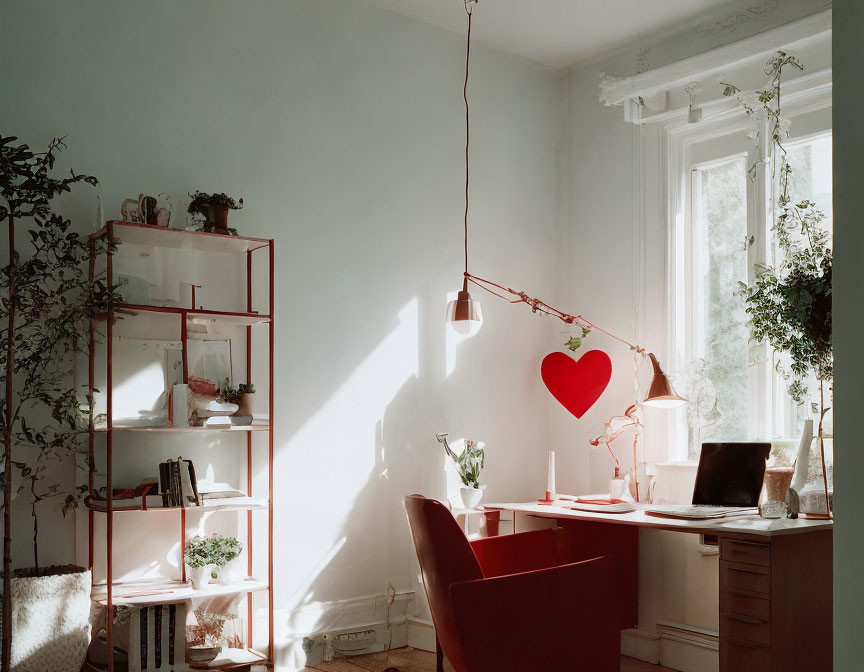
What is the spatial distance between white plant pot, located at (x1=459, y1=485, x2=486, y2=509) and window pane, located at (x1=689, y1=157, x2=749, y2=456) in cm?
104

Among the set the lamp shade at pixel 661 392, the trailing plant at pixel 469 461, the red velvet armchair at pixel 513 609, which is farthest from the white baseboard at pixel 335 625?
the lamp shade at pixel 661 392

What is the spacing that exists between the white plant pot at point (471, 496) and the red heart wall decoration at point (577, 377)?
71cm

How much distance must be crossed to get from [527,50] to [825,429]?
2.48 meters

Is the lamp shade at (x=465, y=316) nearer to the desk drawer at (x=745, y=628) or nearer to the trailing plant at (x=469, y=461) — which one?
the trailing plant at (x=469, y=461)

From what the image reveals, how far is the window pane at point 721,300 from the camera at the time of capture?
161 inches

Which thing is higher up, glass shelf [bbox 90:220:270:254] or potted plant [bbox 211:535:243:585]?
glass shelf [bbox 90:220:270:254]

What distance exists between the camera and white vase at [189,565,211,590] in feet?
11.0

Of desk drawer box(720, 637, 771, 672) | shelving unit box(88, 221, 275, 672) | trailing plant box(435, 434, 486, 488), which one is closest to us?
desk drawer box(720, 637, 771, 672)

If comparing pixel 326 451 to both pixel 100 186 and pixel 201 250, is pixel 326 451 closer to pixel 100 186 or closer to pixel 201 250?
pixel 201 250

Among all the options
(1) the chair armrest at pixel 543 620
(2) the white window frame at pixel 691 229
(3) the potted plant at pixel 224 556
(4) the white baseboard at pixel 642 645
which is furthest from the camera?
(4) the white baseboard at pixel 642 645

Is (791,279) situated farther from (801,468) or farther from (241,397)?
(241,397)

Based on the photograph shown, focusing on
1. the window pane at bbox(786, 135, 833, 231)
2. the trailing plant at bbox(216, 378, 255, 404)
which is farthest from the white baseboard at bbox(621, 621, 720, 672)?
the trailing plant at bbox(216, 378, 255, 404)

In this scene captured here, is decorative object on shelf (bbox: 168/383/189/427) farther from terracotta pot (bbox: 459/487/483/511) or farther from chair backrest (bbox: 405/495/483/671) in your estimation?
terracotta pot (bbox: 459/487/483/511)

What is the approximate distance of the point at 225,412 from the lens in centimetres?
348
